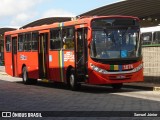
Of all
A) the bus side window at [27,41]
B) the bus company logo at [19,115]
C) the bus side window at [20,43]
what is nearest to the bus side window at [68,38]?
the bus side window at [27,41]

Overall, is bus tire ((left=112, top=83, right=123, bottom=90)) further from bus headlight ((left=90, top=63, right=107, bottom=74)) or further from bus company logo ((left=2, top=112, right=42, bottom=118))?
bus company logo ((left=2, top=112, right=42, bottom=118))

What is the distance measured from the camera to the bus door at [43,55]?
2434 centimetres

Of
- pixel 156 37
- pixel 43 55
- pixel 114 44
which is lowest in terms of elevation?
pixel 43 55

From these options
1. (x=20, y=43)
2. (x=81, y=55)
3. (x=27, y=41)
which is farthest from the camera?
(x=20, y=43)

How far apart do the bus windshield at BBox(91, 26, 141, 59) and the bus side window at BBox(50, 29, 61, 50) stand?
316 centimetres

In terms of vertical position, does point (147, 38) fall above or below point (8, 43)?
above

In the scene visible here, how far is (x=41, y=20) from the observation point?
39281 mm

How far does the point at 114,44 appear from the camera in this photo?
19891 millimetres

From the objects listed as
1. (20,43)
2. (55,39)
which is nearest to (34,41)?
(20,43)

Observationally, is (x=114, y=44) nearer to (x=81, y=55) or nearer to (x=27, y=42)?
(x=81, y=55)

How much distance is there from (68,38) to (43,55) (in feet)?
10.9

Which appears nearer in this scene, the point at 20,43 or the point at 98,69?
the point at 98,69

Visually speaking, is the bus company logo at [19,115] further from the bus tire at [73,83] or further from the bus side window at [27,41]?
the bus side window at [27,41]

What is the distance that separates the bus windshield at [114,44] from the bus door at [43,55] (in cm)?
491
